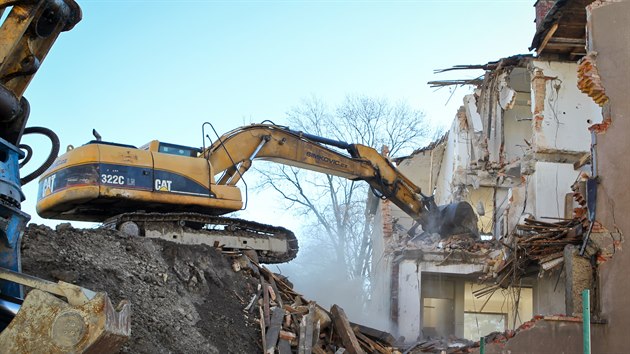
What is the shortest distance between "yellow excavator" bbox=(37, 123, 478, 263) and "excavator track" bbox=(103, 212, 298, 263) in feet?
0.06

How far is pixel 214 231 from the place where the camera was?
51.1 ft

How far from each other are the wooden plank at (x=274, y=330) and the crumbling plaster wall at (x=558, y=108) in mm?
9587

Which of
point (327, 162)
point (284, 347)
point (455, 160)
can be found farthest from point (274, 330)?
point (455, 160)

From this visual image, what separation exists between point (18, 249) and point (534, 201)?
15476mm

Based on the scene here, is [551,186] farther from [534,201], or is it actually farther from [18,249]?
[18,249]

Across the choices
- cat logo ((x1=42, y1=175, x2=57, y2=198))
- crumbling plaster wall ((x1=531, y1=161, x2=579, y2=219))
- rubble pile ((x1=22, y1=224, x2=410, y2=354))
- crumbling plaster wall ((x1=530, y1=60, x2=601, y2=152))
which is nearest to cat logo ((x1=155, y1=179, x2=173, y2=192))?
rubble pile ((x1=22, y1=224, x2=410, y2=354))

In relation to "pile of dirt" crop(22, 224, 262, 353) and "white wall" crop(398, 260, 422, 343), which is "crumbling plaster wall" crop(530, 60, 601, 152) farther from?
"pile of dirt" crop(22, 224, 262, 353)

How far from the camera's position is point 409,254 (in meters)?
22.3

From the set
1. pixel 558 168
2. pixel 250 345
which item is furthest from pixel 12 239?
pixel 558 168

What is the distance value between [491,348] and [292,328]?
3649mm

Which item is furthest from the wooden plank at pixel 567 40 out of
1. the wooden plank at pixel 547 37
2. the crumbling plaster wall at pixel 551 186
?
the crumbling plaster wall at pixel 551 186

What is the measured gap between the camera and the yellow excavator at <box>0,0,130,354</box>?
15.8ft

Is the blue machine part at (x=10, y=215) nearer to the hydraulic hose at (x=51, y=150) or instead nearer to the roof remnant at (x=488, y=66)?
the hydraulic hose at (x=51, y=150)

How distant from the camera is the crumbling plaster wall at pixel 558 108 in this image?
1988cm
